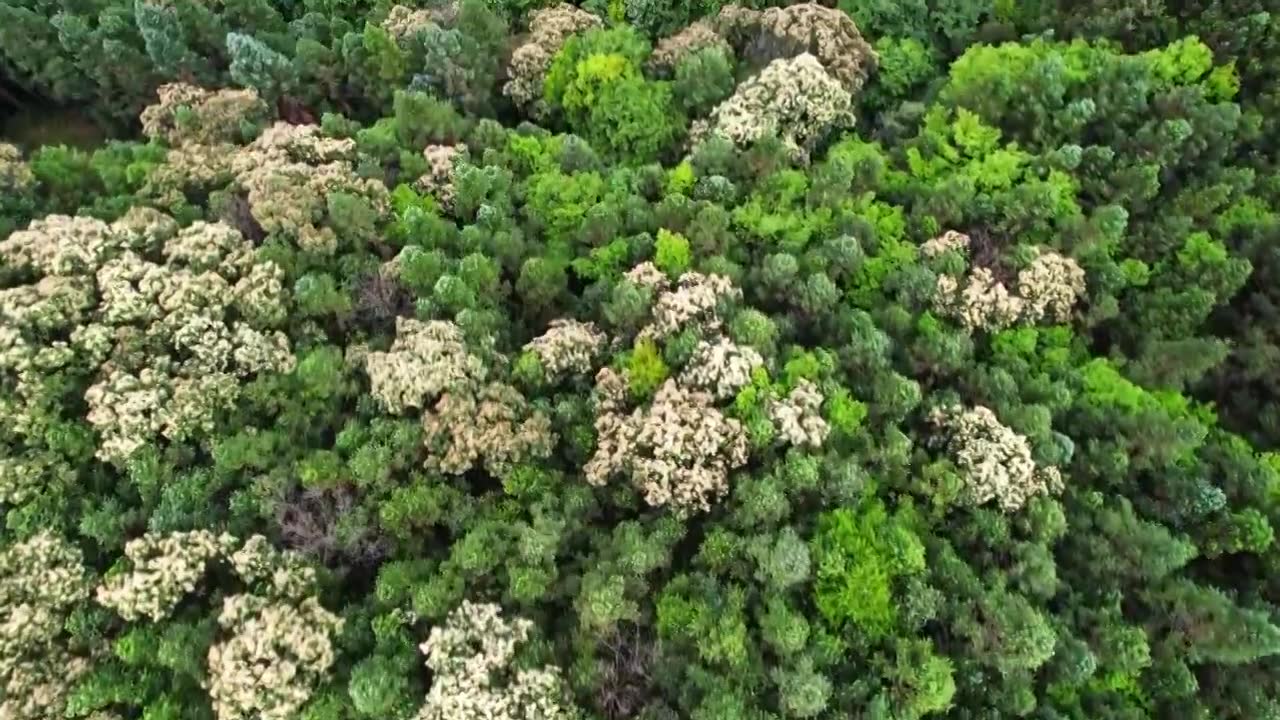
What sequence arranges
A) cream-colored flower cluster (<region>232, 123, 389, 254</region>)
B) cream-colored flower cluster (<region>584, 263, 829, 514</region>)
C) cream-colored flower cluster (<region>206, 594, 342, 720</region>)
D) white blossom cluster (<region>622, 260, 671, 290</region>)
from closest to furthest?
cream-colored flower cluster (<region>206, 594, 342, 720</region>) < cream-colored flower cluster (<region>584, 263, 829, 514</region>) < white blossom cluster (<region>622, 260, 671, 290</region>) < cream-colored flower cluster (<region>232, 123, 389, 254</region>)

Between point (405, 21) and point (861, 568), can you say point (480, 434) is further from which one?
point (405, 21)

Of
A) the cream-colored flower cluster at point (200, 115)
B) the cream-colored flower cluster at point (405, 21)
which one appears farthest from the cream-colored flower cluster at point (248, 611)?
the cream-colored flower cluster at point (405, 21)

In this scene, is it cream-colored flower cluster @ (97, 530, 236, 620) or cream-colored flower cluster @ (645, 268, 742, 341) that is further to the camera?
cream-colored flower cluster @ (645, 268, 742, 341)

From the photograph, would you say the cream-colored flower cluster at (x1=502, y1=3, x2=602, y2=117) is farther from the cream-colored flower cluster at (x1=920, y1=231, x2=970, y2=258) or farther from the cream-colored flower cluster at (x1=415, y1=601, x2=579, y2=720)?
the cream-colored flower cluster at (x1=415, y1=601, x2=579, y2=720)

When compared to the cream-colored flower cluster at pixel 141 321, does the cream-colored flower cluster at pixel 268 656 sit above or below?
below

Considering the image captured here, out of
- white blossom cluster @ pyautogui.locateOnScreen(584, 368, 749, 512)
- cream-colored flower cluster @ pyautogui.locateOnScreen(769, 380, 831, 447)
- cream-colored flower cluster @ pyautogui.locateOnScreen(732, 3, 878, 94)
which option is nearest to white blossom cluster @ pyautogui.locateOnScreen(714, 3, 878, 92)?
cream-colored flower cluster @ pyautogui.locateOnScreen(732, 3, 878, 94)

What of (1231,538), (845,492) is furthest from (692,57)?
(1231,538)

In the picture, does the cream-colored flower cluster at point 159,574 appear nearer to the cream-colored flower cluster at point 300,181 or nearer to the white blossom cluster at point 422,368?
the white blossom cluster at point 422,368

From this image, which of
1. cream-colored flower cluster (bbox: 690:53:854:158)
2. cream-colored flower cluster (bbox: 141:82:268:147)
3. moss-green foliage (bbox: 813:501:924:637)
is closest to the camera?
moss-green foliage (bbox: 813:501:924:637)
